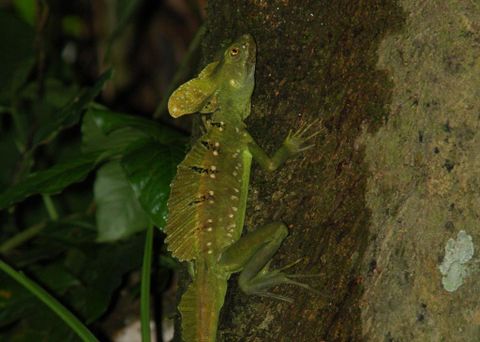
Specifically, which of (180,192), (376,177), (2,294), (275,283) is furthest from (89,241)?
(376,177)

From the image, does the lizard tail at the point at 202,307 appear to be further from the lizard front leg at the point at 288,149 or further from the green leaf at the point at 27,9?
the green leaf at the point at 27,9

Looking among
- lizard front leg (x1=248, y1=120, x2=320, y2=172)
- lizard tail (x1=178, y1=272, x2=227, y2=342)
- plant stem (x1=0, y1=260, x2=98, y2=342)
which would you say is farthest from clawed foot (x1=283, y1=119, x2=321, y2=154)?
plant stem (x1=0, y1=260, x2=98, y2=342)

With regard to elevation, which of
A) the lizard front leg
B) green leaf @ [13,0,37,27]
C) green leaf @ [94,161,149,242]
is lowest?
green leaf @ [13,0,37,27]

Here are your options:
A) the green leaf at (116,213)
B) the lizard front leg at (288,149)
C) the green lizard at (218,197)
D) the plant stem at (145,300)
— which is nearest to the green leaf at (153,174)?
the plant stem at (145,300)

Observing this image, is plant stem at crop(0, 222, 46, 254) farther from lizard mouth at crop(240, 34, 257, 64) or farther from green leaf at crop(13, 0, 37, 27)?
green leaf at crop(13, 0, 37, 27)

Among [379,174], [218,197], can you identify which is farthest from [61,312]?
[379,174]

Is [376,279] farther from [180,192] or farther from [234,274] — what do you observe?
[180,192]

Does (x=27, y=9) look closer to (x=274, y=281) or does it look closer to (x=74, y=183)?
(x=74, y=183)
